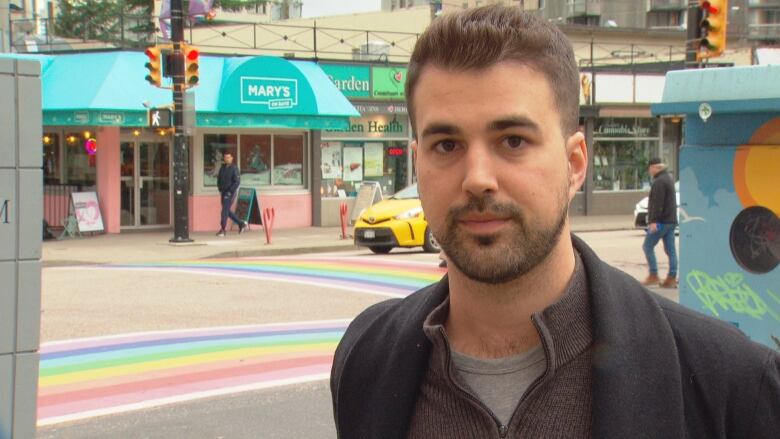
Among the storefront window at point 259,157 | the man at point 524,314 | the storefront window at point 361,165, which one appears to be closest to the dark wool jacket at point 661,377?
the man at point 524,314

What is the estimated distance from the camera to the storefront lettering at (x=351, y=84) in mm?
26802

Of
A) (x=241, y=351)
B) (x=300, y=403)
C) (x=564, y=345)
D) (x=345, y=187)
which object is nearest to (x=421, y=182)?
(x=564, y=345)

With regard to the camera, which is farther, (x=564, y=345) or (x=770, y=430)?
(x=564, y=345)

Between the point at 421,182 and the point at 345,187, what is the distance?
25285 millimetres

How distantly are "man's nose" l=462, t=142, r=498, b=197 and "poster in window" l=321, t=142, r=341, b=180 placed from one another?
24.9 metres

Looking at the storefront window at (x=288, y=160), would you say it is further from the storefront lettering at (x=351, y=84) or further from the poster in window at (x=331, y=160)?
the storefront lettering at (x=351, y=84)

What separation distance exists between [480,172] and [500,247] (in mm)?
140

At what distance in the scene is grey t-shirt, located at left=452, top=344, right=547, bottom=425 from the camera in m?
1.86

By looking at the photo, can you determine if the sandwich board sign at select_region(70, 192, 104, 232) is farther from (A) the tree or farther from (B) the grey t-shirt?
(A) the tree

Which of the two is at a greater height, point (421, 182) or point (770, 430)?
point (421, 182)

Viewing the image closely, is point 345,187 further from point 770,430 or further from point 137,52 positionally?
point 770,430

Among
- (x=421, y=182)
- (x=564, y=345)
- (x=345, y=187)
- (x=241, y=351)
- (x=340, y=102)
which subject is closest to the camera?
(x=564, y=345)

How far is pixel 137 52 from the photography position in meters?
23.8

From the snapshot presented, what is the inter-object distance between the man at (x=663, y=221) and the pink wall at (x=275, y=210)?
13261mm
